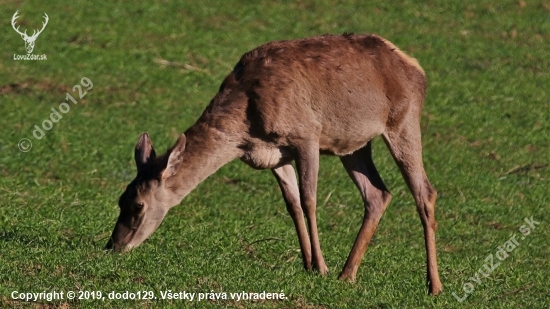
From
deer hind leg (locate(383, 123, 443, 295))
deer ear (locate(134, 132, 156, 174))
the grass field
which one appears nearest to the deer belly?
deer ear (locate(134, 132, 156, 174))

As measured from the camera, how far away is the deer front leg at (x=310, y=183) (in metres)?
9.21

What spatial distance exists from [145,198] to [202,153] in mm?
587

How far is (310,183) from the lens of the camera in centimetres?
932

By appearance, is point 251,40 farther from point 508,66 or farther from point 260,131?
point 260,131

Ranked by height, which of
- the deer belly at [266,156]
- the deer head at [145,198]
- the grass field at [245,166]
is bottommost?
the grass field at [245,166]

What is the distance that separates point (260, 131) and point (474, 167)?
6.02m

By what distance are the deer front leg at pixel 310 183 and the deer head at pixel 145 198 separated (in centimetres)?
99

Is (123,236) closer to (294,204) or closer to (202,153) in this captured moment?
(202,153)

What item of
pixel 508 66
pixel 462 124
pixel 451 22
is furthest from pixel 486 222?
pixel 451 22

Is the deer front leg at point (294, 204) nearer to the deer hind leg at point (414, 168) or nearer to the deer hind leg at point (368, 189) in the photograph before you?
the deer hind leg at point (368, 189)

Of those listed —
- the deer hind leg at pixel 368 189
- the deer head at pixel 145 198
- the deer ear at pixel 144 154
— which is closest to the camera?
Result: the deer head at pixel 145 198

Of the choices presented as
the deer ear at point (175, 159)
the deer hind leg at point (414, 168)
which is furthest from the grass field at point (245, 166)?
the deer ear at point (175, 159)

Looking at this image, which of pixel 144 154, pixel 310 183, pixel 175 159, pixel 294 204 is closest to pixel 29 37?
pixel 144 154

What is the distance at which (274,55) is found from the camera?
9.44 m
